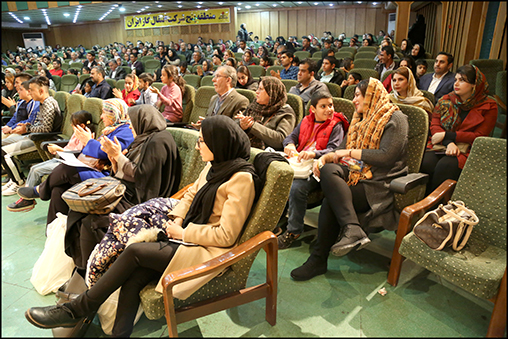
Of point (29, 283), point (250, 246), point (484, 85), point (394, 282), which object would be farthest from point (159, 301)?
point (484, 85)

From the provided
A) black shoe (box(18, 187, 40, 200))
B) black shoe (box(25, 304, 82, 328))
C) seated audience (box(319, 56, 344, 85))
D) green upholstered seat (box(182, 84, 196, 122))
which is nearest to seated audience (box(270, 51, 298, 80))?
seated audience (box(319, 56, 344, 85))

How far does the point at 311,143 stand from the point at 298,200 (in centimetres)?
44

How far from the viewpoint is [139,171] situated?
6.06ft

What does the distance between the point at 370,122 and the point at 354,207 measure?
0.50 m

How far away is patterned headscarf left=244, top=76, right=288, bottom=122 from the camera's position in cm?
243

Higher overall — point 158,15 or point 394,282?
point 158,15

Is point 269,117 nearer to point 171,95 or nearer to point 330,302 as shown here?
point 330,302

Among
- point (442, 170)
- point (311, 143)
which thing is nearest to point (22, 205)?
point (311, 143)

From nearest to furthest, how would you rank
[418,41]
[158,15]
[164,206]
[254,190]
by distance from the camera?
[254,190] < [164,206] < [418,41] < [158,15]

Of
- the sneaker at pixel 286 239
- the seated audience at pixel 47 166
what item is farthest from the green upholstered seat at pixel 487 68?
the seated audience at pixel 47 166

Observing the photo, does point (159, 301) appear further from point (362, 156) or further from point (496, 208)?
point (496, 208)

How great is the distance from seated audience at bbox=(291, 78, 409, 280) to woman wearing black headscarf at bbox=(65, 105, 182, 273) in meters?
0.91

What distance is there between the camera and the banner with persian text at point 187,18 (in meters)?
16.7

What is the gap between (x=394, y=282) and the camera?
5.63ft
